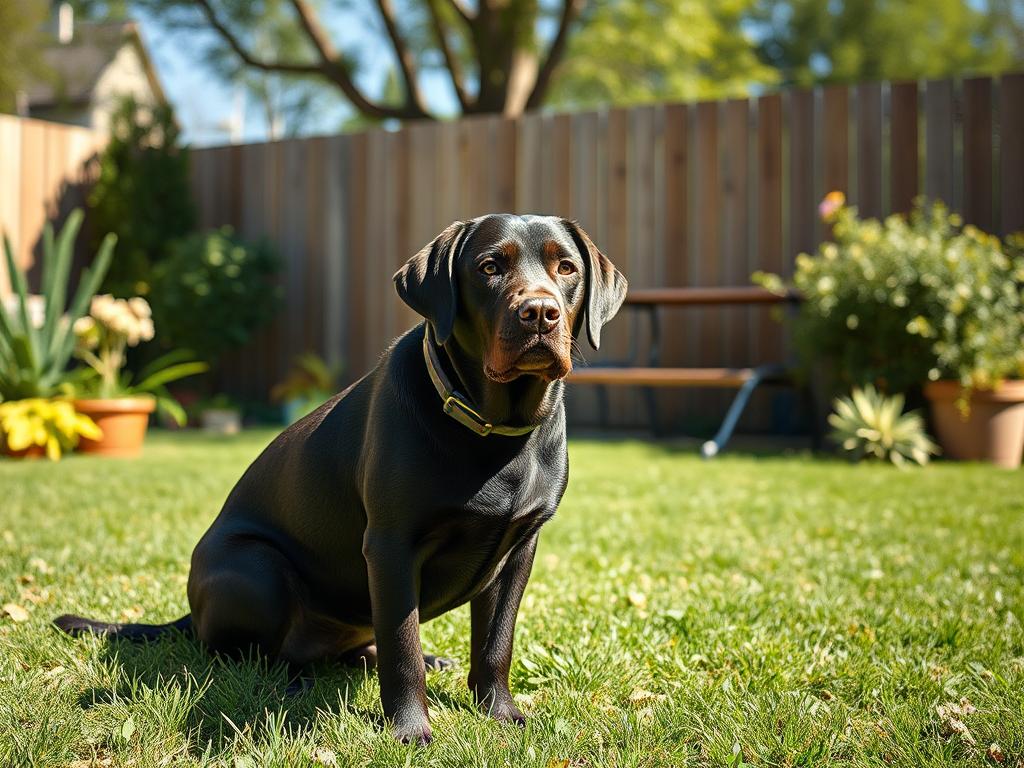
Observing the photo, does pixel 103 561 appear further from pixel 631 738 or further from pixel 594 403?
pixel 594 403

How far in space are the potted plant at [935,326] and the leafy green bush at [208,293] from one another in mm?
5542

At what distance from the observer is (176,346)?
984 centimetres

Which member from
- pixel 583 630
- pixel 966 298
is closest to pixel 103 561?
pixel 583 630

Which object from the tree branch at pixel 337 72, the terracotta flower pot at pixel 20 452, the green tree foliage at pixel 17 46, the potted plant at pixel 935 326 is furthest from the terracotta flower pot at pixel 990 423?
the green tree foliage at pixel 17 46

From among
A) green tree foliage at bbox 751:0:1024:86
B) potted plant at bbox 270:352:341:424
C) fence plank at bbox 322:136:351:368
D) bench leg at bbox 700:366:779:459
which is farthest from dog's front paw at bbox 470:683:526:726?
green tree foliage at bbox 751:0:1024:86

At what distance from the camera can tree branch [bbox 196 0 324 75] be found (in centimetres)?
1553

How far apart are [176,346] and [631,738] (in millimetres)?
8857

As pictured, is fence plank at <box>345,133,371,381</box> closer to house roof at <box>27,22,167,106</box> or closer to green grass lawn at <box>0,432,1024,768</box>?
house roof at <box>27,22,167,106</box>

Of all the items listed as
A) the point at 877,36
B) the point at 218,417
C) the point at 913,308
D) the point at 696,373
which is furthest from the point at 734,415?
the point at 877,36

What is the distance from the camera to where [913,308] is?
6.39m

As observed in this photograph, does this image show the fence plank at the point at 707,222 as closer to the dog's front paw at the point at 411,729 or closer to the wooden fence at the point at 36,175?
the wooden fence at the point at 36,175

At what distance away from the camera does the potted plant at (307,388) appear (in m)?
9.00

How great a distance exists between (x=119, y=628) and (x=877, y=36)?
128 ft

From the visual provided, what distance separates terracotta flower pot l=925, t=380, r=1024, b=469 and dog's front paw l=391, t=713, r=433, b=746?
210 inches
